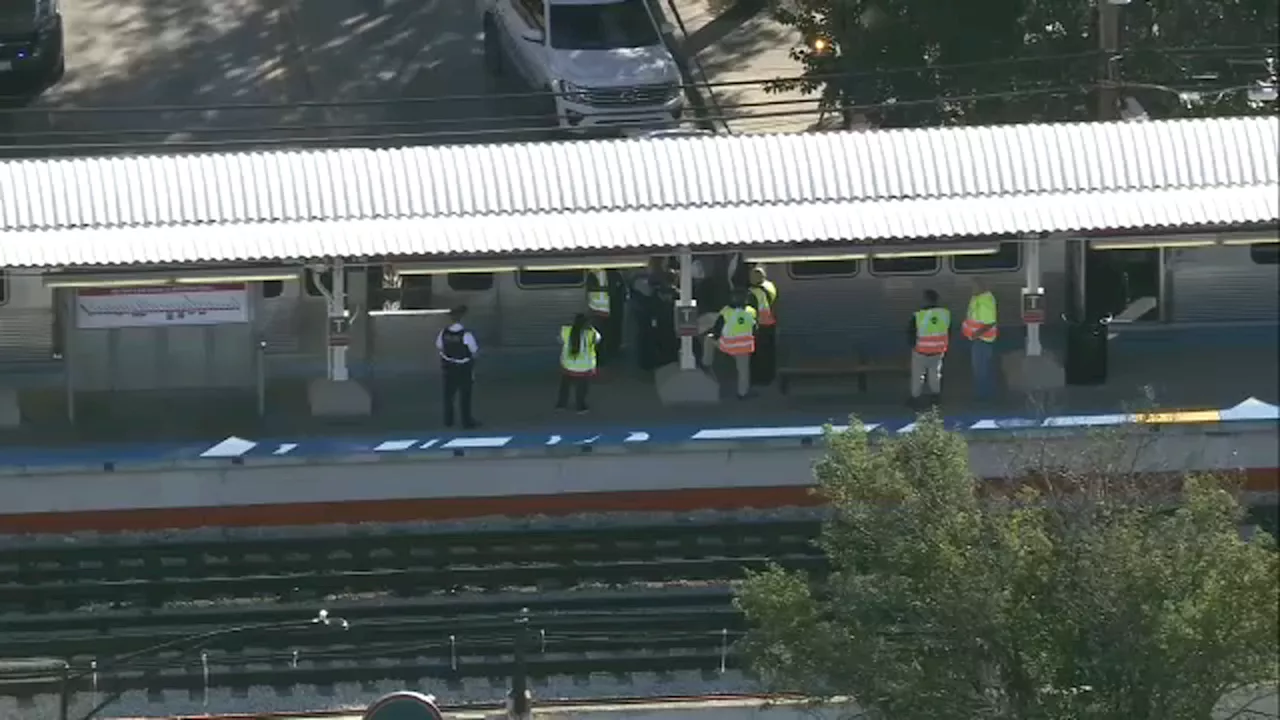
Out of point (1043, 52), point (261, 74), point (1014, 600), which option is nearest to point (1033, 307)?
point (1043, 52)

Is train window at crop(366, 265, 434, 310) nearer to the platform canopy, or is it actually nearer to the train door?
the platform canopy

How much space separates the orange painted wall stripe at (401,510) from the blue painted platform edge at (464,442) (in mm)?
487

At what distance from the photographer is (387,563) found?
27938 mm

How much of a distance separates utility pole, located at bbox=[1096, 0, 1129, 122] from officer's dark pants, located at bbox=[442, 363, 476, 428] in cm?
834

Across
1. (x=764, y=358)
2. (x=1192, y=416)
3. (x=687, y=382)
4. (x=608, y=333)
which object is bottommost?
(x=1192, y=416)

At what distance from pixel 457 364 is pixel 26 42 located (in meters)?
11.5

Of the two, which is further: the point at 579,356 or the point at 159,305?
the point at 159,305

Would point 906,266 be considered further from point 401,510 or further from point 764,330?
point 401,510

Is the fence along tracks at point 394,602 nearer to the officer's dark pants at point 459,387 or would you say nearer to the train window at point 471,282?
the officer's dark pants at point 459,387

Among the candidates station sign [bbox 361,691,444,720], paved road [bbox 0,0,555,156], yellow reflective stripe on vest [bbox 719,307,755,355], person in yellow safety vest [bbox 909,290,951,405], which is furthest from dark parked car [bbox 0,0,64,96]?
station sign [bbox 361,691,444,720]

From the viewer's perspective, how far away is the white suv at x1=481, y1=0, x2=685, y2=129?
36.9 meters

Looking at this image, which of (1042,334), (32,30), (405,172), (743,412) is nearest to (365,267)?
(405,172)

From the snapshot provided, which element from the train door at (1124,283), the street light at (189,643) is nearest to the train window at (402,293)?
the street light at (189,643)

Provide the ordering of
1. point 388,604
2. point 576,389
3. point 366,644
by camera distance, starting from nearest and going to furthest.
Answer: point 366,644 < point 388,604 < point 576,389
